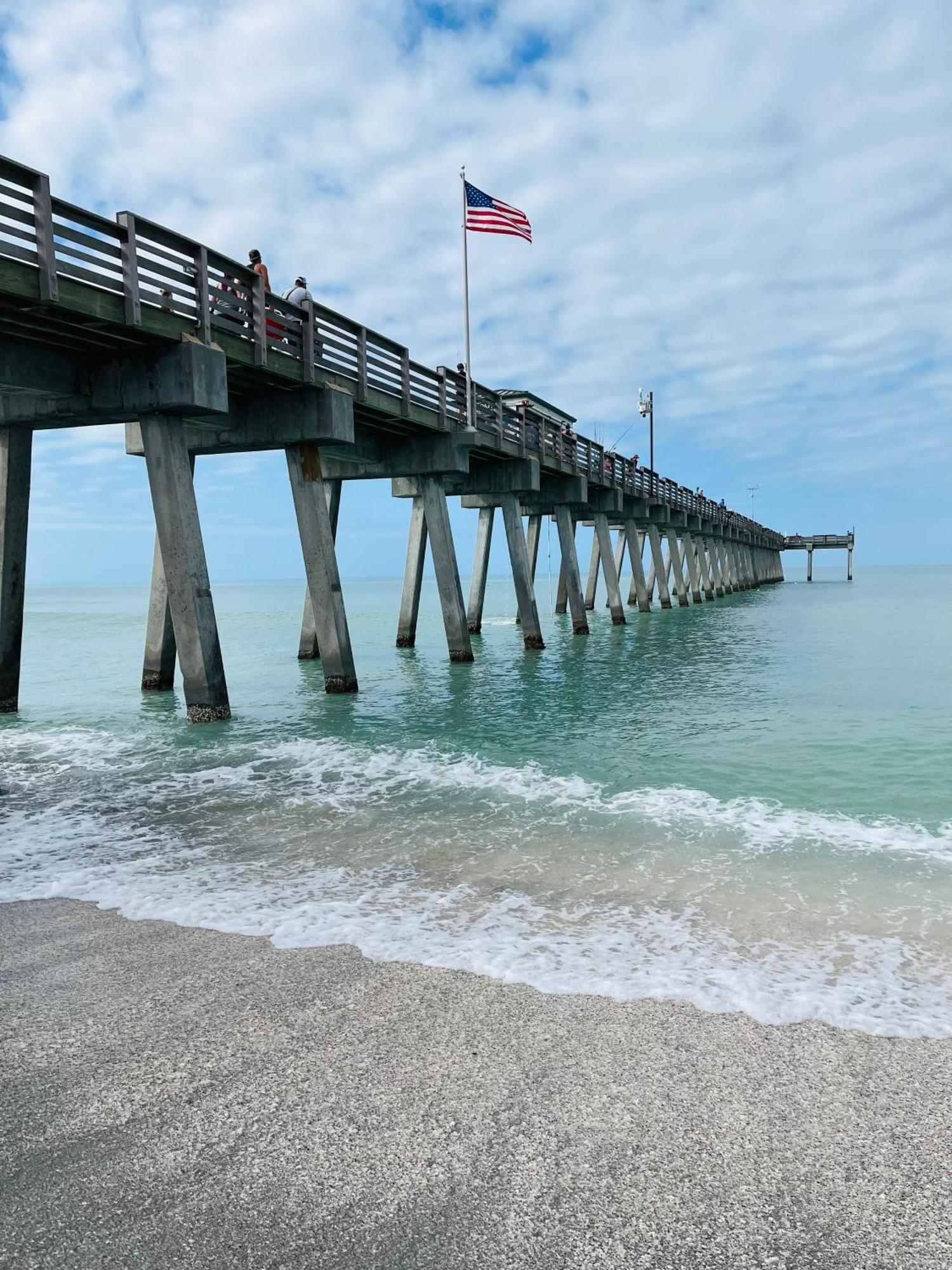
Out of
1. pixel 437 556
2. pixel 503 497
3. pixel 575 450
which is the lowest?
pixel 437 556

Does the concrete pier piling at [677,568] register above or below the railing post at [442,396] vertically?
below

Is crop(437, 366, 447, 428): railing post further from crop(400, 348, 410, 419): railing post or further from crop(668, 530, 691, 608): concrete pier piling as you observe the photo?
crop(668, 530, 691, 608): concrete pier piling

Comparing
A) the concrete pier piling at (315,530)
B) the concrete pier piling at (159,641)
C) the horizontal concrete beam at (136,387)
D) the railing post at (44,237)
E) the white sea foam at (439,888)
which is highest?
the railing post at (44,237)

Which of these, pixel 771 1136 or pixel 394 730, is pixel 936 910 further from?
pixel 394 730

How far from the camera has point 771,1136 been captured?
10.0ft

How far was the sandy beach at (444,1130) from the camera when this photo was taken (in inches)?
100

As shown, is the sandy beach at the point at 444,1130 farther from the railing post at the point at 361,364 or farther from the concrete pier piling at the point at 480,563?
the concrete pier piling at the point at 480,563

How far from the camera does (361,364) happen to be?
15719 millimetres

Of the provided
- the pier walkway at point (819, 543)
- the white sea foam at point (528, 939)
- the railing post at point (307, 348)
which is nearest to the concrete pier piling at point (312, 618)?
the railing post at point (307, 348)

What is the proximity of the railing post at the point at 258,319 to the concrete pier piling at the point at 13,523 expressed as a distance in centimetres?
393

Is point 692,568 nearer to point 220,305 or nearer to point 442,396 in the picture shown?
Result: point 442,396

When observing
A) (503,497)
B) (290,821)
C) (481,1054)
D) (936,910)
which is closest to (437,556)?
(503,497)

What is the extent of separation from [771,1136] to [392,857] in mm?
4013

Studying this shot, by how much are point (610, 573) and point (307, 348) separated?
2267 centimetres
